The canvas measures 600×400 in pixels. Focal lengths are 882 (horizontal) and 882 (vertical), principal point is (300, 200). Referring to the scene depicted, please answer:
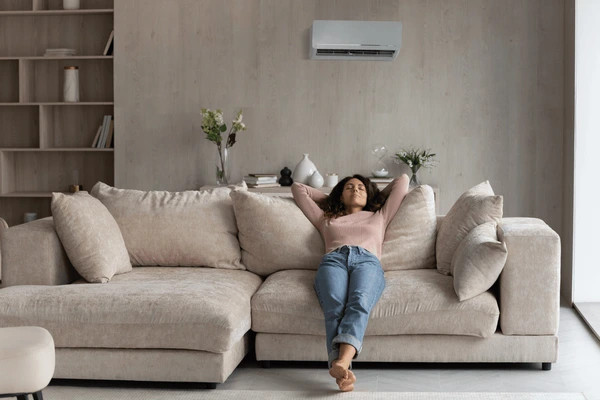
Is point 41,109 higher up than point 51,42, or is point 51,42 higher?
point 51,42

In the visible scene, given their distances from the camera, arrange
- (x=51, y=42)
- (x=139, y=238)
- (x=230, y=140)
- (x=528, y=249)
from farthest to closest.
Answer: (x=51, y=42) < (x=230, y=140) < (x=139, y=238) < (x=528, y=249)

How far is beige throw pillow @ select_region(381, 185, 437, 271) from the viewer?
454cm

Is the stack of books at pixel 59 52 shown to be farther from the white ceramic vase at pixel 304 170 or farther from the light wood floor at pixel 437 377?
the light wood floor at pixel 437 377

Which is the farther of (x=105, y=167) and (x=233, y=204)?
(x=105, y=167)

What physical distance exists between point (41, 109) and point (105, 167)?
66cm

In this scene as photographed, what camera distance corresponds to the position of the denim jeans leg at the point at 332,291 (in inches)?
149

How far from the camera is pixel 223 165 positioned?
6473 mm

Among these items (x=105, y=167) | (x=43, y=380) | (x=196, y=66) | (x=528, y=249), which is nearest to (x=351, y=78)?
(x=196, y=66)

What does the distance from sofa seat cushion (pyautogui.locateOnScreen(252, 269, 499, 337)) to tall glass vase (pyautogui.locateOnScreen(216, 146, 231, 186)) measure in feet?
8.13

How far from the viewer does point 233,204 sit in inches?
185

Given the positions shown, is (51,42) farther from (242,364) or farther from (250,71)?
(242,364)

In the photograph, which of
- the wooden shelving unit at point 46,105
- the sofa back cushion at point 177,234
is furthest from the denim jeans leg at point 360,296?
the wooden shelving unit at point 46,105

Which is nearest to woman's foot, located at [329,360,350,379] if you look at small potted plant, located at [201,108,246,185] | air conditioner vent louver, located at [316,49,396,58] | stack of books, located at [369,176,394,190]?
stack of books, located at [369,176,394,190]

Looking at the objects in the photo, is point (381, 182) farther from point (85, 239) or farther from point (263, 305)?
point (85, 239)
